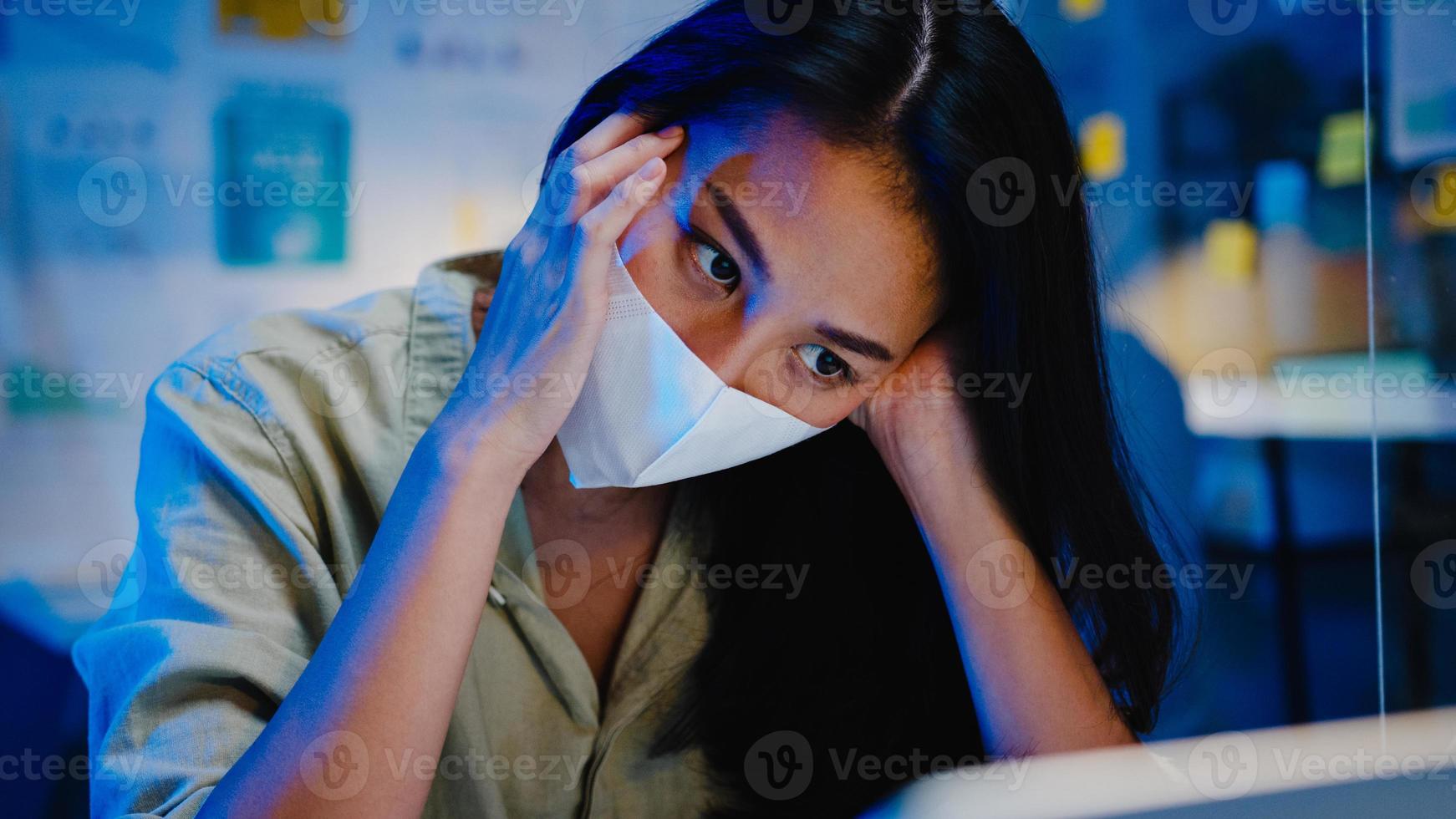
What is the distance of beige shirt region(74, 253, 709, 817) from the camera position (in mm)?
787

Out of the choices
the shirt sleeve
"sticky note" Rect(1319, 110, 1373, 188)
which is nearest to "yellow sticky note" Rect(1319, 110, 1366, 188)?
"sticky note" Rect(1319, 110, 1373, 188)

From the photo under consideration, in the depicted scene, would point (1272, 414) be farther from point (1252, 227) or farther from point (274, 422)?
point (274, 422)

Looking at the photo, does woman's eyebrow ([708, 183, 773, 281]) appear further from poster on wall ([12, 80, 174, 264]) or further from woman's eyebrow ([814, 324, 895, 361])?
poster on wall ([12, 80, 174, 264])

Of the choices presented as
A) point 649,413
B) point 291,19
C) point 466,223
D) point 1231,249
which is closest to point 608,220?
point 649,413

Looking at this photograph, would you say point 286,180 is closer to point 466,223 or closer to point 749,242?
point 466,223

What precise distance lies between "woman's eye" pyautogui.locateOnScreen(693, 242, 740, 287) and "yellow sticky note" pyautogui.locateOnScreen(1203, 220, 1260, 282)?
172 cm

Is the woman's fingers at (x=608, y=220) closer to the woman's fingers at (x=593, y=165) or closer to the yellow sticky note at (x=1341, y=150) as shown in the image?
the woman's fingers at (x=593, y=165)

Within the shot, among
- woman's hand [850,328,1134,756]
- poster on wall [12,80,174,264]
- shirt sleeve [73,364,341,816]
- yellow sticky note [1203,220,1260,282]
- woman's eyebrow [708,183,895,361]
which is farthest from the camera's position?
yellow sticky note [1203,220,1260,282]

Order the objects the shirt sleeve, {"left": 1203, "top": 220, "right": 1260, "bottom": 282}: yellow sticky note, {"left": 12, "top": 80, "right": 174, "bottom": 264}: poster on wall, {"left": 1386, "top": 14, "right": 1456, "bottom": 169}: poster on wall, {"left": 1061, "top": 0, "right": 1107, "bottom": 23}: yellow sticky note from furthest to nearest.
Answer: {"left": 1061, "top": 0, "right": 1107, "bottom": 23}: yellow sticky note < {"left": 1203, "top": 220, "right": 1260, "bottom": 282}: yellow sticky note < {"left": 12, "top": 80, "right": 174, "bottom": 264}: poster on wall < {"left": 1386, "top": 14, "right": 1456, "bottom": 169}: poster on wall < the shirt sleeve

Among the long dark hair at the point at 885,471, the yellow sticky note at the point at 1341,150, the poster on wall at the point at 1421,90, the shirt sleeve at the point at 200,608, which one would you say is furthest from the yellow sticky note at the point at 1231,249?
the shirt sleeve at the point at 200,608

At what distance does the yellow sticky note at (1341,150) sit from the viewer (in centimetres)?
181

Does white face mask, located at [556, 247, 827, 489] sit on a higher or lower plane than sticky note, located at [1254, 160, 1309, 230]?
lower

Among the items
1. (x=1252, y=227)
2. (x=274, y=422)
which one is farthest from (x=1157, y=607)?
(x=1252, y=227)

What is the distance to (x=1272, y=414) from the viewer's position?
2068mm
